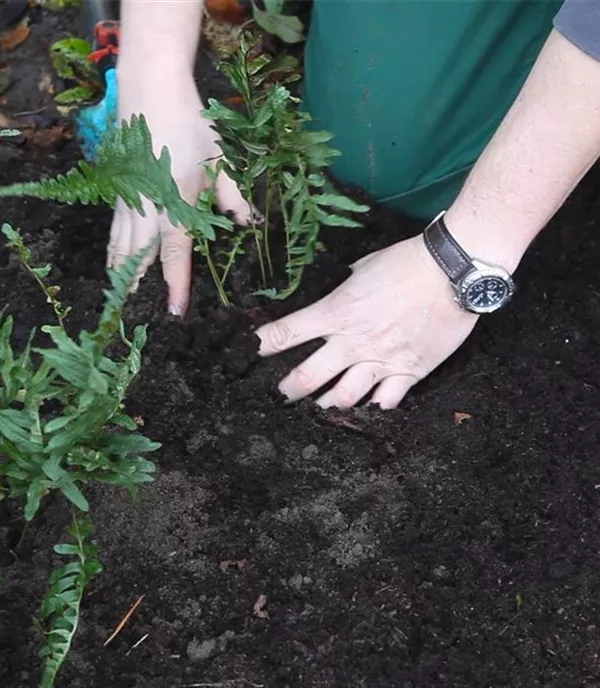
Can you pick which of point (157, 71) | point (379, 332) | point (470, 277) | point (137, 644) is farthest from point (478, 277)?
point (137, 644)

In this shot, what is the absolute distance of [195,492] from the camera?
144cm

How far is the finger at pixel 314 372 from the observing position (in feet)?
5.27

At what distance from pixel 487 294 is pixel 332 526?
488 millimetres

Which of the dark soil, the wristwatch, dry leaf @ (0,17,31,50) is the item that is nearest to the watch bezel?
the wristwatch

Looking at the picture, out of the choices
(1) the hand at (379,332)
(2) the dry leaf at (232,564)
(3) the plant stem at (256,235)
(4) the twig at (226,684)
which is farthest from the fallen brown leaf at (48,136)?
(4) the twig at (226,684)

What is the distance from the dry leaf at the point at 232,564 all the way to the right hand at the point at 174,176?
483 mm

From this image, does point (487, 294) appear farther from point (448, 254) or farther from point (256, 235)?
point (256, 235)

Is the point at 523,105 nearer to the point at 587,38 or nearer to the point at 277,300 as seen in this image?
the point at 587,38

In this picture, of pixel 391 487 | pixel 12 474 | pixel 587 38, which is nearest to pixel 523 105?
Result: pixel 587 38

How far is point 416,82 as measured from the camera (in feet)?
6.64

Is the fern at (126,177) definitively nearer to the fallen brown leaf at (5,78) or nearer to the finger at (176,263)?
the finger at (176,263)

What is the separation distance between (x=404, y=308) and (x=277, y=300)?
0.80 feet

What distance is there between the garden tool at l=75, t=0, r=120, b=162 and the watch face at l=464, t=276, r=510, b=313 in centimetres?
79

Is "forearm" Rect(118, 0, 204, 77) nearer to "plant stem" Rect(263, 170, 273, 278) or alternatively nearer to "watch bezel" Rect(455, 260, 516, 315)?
"plant stem" Rect(263, 170, 273, 278)
